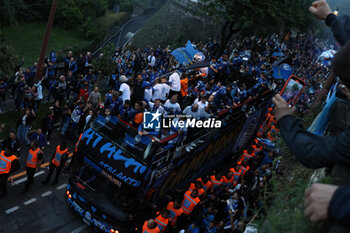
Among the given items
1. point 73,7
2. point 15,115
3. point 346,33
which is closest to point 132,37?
point 73,7

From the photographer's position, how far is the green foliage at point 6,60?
48.0 feet

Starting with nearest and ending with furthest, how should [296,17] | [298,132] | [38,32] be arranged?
1. [298,132]
2. [296,17]
3. [38,32]

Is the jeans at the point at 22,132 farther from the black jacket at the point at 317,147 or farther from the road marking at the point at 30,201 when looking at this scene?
the black jacket at the point at 317,147

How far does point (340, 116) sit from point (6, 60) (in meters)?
14.6

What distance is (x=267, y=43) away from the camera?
34.8m

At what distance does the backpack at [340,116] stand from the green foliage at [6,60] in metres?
14.2

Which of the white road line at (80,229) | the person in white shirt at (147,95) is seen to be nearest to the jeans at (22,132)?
the white road line at (80,229)

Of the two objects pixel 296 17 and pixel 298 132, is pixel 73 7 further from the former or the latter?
pixel 298 132

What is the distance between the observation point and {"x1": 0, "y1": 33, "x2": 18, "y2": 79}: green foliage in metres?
14.6

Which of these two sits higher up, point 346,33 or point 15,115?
point 346,33

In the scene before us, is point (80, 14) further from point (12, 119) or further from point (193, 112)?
point (193, 112)

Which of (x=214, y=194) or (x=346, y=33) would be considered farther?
(x=214, y=194)

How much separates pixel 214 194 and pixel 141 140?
12.3 ft

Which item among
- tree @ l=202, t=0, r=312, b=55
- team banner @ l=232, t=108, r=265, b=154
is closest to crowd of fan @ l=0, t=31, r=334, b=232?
team banner @ l=232, t=108, r=265, b=154
